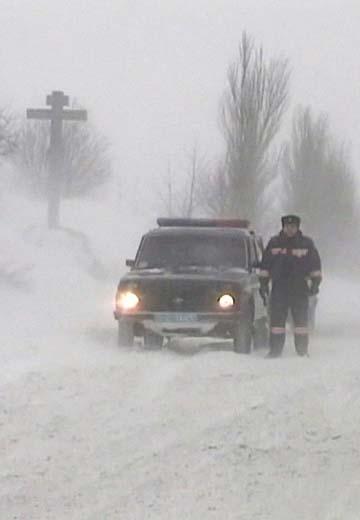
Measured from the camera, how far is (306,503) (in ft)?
23.6

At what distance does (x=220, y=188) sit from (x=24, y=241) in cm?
1135

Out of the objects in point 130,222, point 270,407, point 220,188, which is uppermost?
point 270,407

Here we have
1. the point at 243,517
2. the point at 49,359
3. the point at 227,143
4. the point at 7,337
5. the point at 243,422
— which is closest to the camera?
the point at 243,517

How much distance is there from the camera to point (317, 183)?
51.6 meters

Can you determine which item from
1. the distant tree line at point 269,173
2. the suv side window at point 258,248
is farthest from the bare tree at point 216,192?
the suv side window at point 258,248

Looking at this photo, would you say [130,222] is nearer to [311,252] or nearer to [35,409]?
[311,252]

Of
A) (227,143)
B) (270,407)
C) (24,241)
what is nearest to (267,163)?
(227,143)

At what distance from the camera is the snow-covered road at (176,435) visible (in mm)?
7258

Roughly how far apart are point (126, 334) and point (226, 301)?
1.38 meters

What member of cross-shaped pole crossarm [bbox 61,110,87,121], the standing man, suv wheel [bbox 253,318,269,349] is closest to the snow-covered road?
the standing man

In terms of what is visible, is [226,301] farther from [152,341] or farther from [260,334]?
[260,334]

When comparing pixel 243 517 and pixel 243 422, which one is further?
pixel 243 422

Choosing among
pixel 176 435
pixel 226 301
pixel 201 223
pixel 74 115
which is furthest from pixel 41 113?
pixel 176 435

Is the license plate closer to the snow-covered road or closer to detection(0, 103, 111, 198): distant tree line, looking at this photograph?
the snow-covered road
